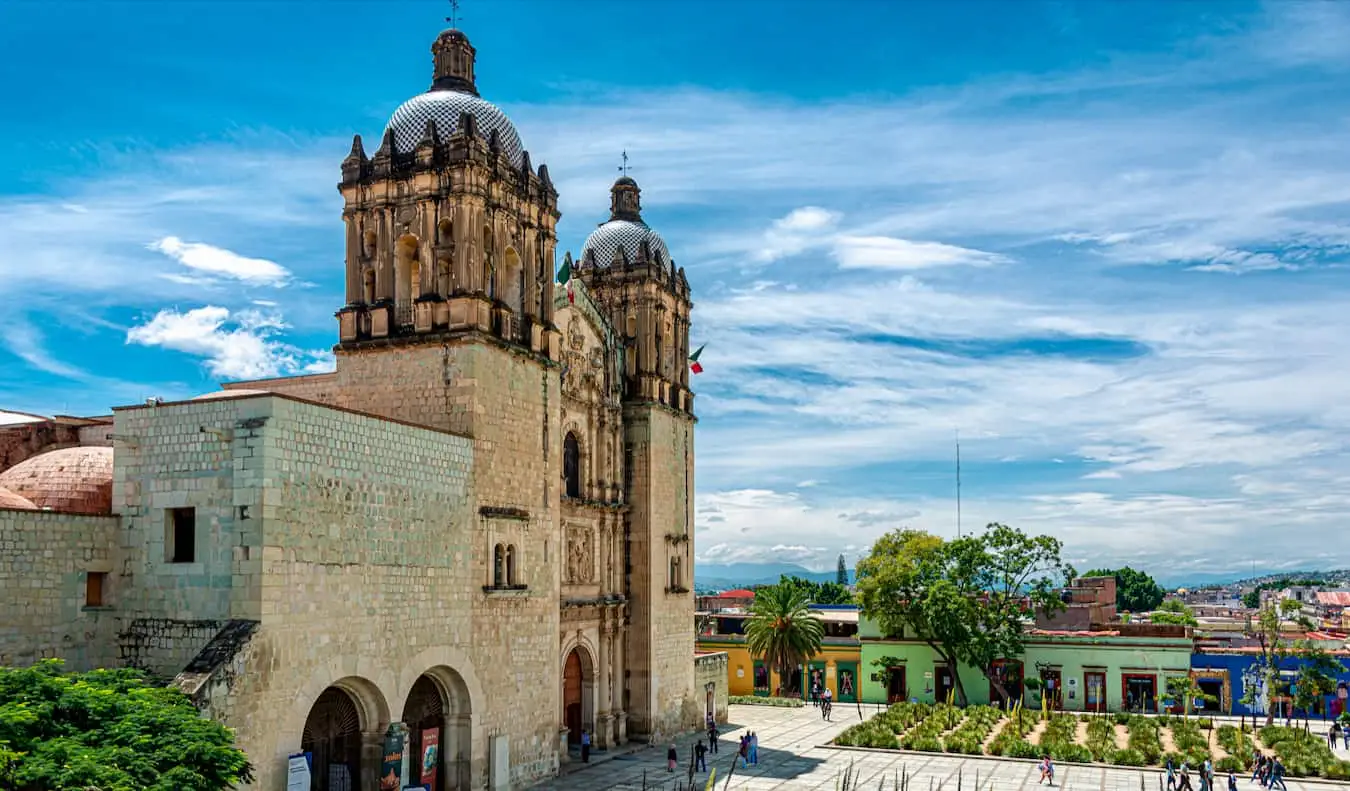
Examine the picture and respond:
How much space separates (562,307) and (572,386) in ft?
7.91

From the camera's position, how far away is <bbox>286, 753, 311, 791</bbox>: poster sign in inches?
808

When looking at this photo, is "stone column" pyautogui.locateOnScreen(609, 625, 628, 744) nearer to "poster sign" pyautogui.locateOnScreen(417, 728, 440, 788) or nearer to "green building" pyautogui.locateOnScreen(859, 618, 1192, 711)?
"poster sign" pyautogui.locateOnScreen(417, 728, 440, 788)

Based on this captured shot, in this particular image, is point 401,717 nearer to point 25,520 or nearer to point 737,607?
point 25,520

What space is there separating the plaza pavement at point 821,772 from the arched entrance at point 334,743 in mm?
6649

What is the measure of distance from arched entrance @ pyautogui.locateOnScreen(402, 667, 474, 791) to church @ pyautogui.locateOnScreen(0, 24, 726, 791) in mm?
51

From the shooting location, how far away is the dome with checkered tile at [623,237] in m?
40.5

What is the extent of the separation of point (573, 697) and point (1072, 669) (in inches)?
928

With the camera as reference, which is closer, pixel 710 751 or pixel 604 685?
pixel 710 751

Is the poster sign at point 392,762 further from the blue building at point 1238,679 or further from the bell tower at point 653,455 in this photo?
the blue building at point 1238,679

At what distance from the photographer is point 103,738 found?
52.7 ft

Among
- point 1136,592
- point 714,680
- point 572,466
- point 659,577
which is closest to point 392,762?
point 572,466

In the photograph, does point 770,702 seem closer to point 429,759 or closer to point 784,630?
point 784,630

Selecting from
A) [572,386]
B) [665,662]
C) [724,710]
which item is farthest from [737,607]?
[572,386]

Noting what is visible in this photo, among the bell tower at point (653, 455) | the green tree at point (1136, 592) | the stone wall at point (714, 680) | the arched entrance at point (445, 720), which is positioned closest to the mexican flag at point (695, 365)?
the bell tower at point (653, 455)
